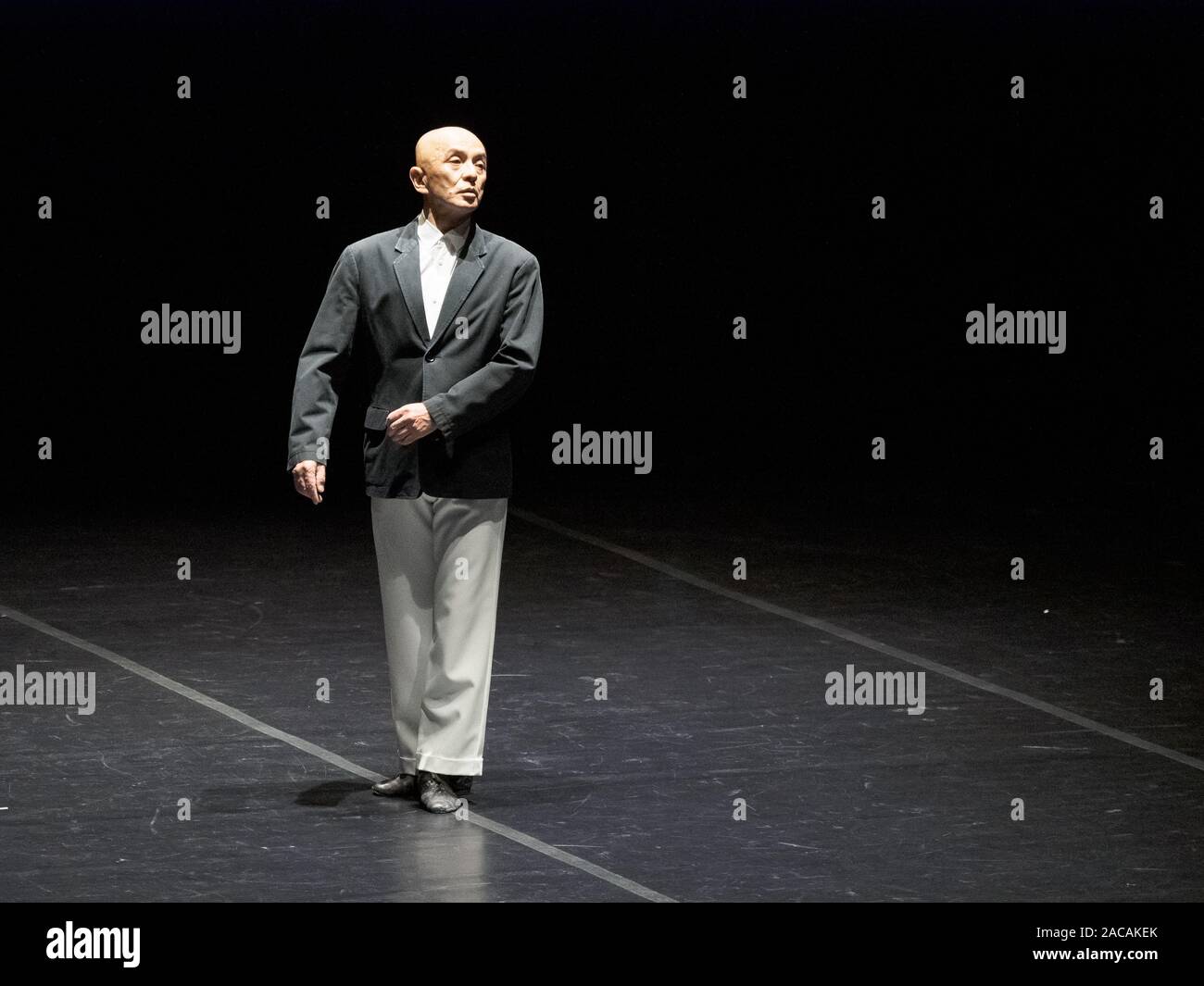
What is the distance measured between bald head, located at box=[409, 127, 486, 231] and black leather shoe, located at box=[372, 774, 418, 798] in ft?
4.31

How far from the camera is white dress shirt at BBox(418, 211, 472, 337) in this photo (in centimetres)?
518

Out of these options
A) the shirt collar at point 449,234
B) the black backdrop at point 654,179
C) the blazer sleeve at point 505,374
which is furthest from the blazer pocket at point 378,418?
the black backdrop at point 654,179

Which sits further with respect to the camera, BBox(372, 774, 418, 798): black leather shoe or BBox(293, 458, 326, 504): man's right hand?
BBox(372, 774, 418, 798): black leather shoe

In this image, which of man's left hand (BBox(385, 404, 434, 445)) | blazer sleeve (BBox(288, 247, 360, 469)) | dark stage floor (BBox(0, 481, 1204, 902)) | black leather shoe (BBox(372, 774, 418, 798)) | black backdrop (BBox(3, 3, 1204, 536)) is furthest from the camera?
black backdrop (BBox(3, 3, 1204, 536))

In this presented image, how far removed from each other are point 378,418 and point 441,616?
47cm

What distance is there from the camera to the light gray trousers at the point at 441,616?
511cm

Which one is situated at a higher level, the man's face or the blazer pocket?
the man's face

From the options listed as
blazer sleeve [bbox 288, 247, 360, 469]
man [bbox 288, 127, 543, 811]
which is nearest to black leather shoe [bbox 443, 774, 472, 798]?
man [bbox 288, 127, 543, 811]

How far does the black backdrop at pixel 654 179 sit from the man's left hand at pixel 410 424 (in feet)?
18.7

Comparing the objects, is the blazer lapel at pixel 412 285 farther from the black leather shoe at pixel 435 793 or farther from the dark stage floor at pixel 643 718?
the dark stage floor at pixel 643 718

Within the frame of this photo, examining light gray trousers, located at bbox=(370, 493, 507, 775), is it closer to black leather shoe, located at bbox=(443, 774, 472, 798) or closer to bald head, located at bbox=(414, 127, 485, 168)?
black leather shoe, located at bbox=(443, 774, 472, 798)

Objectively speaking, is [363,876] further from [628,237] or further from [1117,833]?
[628,237]

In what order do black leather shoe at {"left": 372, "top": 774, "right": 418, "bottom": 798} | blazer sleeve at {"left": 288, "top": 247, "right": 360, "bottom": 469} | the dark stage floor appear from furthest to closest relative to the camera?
1. black leather shoe at {"left": 372, "top": 774, "right": 418, "bottom": 798}
2. blazer sleeve at {"left": 288, "top": 247, "right": 360, "bottom": 469}
3. the dark stage floor

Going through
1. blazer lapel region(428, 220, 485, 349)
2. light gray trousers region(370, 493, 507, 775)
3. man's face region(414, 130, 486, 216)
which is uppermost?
man's face region(414, 130, 486, 216)
